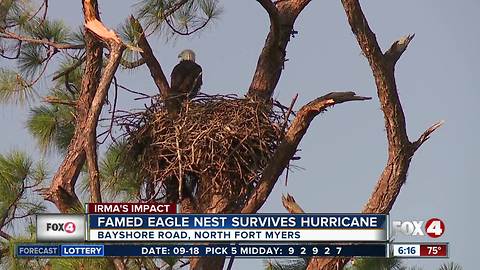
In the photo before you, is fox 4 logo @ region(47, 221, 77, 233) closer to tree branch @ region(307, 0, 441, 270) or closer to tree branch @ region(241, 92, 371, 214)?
tree branch @ region(241, 92, 371, 214)

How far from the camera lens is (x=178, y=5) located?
6836 mm

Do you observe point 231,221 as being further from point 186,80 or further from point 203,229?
point 186,80

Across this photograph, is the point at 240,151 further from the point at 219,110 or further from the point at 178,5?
the point at 178,5

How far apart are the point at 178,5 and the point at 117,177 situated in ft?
3.08

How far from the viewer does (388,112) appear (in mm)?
6012

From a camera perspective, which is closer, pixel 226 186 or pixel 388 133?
pixel 388 133

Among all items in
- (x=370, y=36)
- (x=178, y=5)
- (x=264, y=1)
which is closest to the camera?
(x=370, y=36)

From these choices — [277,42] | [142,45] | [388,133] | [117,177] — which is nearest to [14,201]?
[117,177]

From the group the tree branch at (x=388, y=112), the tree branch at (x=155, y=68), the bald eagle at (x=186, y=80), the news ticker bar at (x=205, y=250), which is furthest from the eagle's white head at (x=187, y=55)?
the tree branch at (x=388, y=112)

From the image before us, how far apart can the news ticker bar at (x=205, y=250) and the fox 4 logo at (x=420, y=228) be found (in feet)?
0.43

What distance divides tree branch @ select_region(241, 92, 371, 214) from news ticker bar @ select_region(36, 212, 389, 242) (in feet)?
0.38

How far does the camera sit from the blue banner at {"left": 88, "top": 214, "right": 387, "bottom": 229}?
6266mm

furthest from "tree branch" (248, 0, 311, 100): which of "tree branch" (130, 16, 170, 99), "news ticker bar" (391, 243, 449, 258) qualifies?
"news ticker bar" (391, 243, 449, 258)

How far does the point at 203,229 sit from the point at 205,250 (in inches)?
4.0
